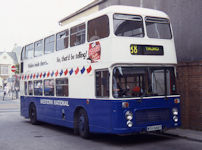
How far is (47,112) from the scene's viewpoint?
14469 mm

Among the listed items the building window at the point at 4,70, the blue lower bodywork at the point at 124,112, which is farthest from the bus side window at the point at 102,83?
the building window at the point at 4,70

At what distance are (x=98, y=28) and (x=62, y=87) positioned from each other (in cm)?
355

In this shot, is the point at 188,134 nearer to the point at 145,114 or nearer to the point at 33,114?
the point at 145,114

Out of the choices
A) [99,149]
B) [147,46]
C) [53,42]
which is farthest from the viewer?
[53,42]

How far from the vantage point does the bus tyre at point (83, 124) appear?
11.1 metres

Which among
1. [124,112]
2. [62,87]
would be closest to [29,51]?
[62,87]

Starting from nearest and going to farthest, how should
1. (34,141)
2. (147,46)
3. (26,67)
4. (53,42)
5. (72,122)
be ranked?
(147,46) → (34,141) → (72,122) → (53,42) → (26,67)

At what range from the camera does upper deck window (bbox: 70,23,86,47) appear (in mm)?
11555

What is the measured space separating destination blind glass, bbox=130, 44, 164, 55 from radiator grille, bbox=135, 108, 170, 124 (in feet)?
Answer: 5.76

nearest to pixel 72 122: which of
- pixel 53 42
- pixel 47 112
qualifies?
pixel 47 112

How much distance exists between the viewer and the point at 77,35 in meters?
12.0

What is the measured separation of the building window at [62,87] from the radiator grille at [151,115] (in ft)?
12.4

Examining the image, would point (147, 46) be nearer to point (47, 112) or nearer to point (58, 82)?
point (58, 82)

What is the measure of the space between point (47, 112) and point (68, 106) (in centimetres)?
241
